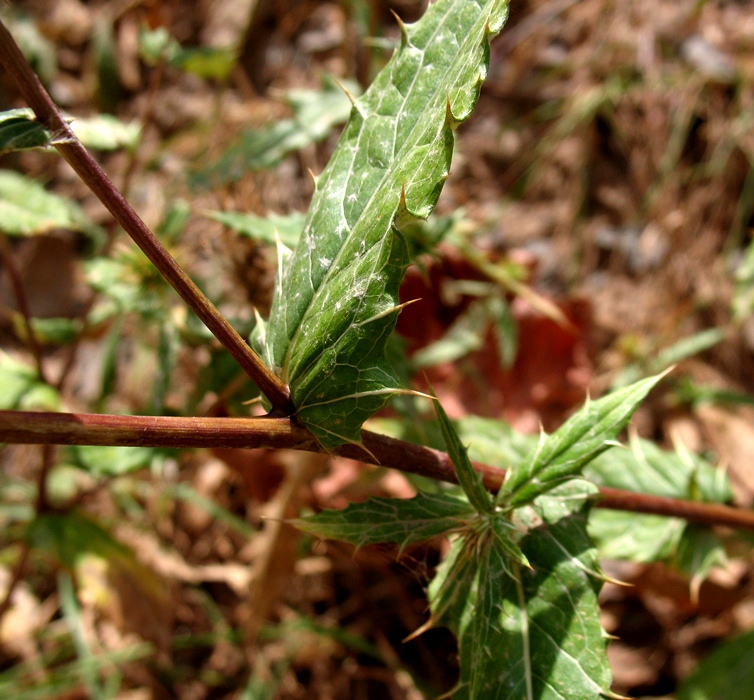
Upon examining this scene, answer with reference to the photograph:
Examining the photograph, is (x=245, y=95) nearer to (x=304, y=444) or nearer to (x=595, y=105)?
(x=595, y=105)

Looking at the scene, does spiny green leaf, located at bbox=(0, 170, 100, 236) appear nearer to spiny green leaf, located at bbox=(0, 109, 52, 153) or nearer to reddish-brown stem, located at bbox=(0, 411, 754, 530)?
spiny green leaf, located at bbox=(0, 109, 52, 153)

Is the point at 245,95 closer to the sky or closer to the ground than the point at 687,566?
closer to the sky

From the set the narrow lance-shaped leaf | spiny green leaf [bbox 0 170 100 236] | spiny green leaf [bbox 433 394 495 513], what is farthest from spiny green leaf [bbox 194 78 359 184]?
spiny green leaf [bbox 433 394 495 513]

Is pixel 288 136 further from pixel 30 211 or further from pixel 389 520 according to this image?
pixel 389 520

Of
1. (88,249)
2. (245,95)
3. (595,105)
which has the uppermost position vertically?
(595,105)

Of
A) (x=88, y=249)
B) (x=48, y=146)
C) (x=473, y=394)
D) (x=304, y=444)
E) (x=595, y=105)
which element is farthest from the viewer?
(x=88, y=249)

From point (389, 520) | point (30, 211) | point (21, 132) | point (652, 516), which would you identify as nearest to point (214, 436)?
point (389, 520)

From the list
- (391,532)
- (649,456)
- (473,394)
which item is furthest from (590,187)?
(391,532)
